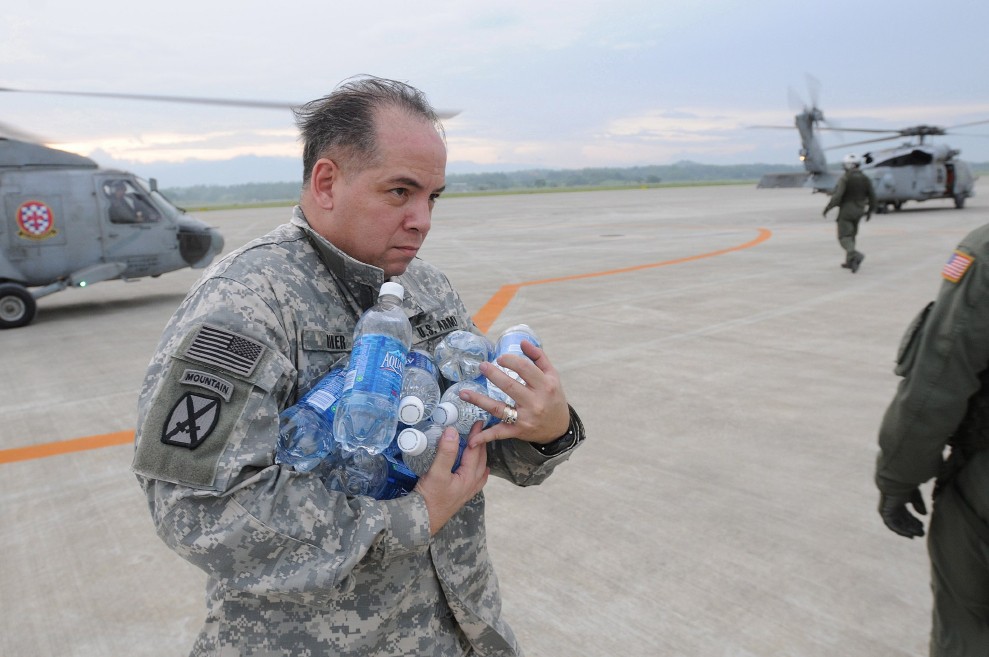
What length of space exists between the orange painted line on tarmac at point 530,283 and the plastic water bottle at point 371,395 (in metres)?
6.26

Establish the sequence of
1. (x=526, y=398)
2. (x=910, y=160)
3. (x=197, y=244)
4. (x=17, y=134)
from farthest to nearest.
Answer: (x=910, y=160)
(x=197, y=244)
(x=17, y=134)
(x=526, y=398)

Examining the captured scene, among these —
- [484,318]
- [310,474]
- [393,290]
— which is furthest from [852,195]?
[310,474]

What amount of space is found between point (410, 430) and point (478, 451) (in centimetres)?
18

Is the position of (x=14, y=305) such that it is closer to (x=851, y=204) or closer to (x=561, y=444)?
(x=561, y=444)

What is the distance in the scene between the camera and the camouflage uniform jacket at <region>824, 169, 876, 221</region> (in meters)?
11.3

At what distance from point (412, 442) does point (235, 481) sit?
33cm

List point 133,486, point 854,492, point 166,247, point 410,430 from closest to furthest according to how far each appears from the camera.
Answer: point 410,430, point 854,492, point 133,486, point 166,247

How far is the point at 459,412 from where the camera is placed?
1543 millimetres

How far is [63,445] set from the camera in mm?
5031

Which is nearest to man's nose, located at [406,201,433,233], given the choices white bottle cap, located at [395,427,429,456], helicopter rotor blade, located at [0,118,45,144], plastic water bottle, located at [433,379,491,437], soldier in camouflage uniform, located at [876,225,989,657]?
plastic water bottle, located at [433,379,491,437]

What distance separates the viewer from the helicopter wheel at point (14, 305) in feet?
30.4

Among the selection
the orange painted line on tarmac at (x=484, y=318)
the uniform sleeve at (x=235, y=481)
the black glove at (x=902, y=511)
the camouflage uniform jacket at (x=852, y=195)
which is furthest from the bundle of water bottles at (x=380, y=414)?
the camouflage uniform jacket at (x=852, y=195)

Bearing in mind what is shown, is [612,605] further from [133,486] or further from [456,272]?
[456,272]

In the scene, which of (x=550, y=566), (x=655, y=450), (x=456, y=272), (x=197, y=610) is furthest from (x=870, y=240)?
(x=197, y=610)
